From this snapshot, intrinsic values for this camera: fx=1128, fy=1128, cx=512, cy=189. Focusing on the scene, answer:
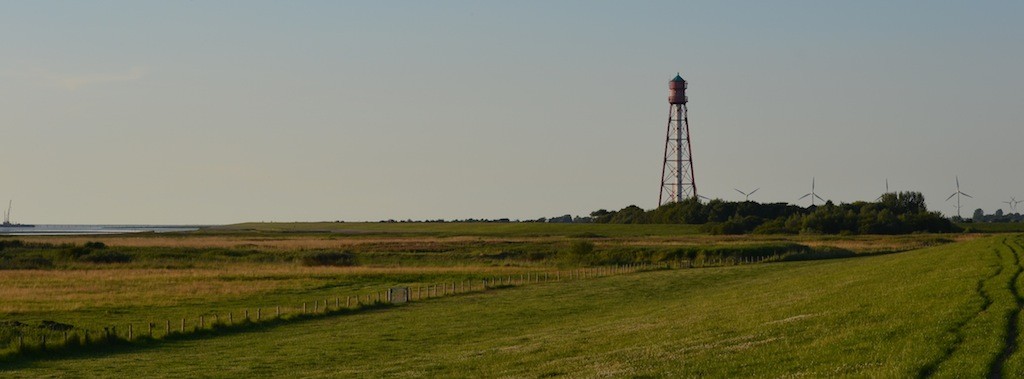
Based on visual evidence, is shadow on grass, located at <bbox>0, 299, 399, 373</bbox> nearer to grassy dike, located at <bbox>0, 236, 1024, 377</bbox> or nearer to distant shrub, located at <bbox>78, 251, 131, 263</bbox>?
grassy dike, located at <bbox>0, 236, 1024, 377</bbox>

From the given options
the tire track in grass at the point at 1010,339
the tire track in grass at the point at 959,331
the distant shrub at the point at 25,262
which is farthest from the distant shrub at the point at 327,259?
the tire track in grass at the point at 1010,339

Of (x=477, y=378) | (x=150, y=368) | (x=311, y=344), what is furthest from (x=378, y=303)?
(x=477, y=378)

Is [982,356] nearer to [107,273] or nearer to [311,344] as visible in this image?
[311,344]

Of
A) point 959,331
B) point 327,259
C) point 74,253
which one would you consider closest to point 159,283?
point 327,259

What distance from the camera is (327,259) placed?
10925 cm

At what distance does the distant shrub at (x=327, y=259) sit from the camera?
107m

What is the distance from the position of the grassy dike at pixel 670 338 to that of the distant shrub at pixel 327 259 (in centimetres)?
5053

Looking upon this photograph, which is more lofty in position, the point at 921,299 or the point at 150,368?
the point at 921,299

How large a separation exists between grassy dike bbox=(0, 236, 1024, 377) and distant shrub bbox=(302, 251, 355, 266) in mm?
50532

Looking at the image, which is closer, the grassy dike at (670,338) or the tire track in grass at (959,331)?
the tire track in grass at (959,331)

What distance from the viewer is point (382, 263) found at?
356 feet

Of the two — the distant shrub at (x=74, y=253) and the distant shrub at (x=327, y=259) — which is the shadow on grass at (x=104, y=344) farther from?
the distant shrub at (x=74, y=253)

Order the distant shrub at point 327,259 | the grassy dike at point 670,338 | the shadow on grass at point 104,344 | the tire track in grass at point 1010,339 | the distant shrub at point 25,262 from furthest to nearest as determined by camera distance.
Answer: the distant shrub at point 327,259, the distant shrub at point 25,262, the shadow on grass at point 104,344, the grassy dike at point 670,338, the tire track in grass at point 1010,339

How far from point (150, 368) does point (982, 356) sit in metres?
23.9
